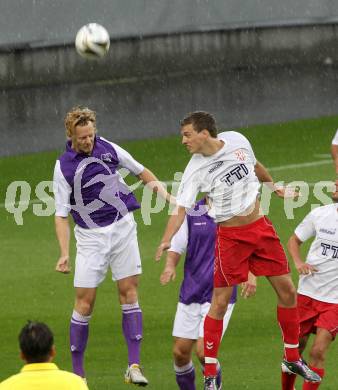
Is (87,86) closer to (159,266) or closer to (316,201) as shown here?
(316,201)

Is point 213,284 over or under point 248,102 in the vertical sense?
under

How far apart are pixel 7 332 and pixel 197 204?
4.14 m

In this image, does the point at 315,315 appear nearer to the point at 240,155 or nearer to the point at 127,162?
the point at 240,155

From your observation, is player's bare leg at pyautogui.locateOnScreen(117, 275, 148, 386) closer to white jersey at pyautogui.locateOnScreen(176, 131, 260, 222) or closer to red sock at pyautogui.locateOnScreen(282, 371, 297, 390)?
white jersey at pyautogui.locateOnScreen(176, 131, 260, 222)

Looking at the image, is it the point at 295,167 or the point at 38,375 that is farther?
the point at 295,167

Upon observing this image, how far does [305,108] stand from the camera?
3091 cm

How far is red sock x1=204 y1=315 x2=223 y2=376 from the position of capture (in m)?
13.6

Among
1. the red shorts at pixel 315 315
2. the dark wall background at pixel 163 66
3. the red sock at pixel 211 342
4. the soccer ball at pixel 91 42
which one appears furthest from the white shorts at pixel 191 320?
the dark wall background at pixel 163 66

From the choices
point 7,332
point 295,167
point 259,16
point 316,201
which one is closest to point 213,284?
point 7,332

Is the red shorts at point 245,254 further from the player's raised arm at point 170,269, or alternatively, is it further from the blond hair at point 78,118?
the blond hair at point 78,118

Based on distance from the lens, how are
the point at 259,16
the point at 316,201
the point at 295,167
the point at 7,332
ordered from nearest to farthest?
the point at 7,332 < the point at 316,201 < the point at 295,167 < the point at 259,16

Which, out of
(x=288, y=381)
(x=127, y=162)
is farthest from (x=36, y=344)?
(x=127, y=162)

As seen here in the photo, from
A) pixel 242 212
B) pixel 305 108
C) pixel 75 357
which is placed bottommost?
pixel 75 357

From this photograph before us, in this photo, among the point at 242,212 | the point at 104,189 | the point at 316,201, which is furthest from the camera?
the point at 316,201
